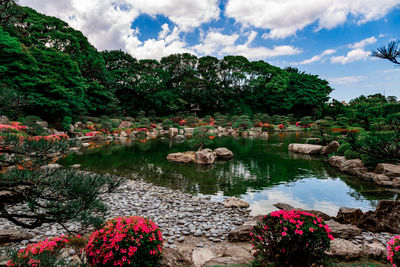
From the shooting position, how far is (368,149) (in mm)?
3297

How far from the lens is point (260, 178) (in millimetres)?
9969

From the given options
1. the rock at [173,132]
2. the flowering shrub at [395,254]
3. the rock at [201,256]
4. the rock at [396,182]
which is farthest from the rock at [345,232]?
the rock at [173,132]

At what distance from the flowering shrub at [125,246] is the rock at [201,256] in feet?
3.14

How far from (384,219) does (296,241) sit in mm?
4120

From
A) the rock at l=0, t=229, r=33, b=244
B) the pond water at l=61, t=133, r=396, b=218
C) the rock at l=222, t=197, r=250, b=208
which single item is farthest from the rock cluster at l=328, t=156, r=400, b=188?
the rock at l=0, t=229, r=33, b=244

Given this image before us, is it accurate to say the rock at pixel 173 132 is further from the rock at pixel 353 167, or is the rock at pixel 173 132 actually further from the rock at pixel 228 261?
the rock at pixel 228 261

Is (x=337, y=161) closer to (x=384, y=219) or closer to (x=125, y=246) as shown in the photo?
(x=384, y=219)

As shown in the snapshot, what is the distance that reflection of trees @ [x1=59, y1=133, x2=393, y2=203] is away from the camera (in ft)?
29.5

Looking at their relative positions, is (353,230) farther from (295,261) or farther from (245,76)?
(245,76)

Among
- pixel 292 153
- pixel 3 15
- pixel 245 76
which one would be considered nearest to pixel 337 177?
pixel 292 153

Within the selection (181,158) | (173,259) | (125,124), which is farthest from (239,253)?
(125,124)

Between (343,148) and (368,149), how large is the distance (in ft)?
36.8

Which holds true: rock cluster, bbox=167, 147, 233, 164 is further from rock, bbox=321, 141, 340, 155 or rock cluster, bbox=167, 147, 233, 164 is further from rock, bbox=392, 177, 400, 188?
rock, bbox=392, 177, 400, 188

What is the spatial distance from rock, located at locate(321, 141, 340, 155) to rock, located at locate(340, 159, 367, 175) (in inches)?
126
